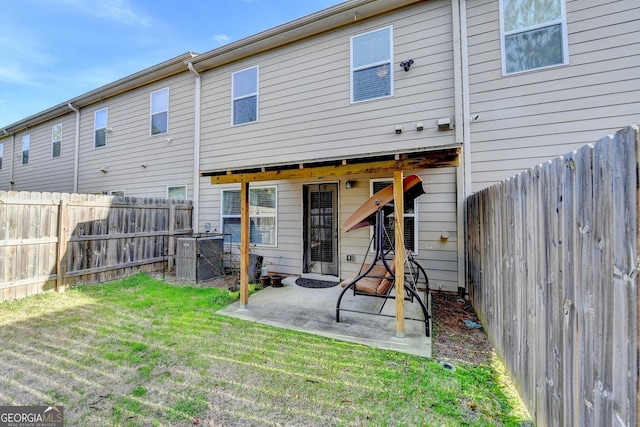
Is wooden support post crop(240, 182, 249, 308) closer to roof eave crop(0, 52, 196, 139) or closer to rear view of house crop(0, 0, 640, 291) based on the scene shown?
rear view of house crop(0, 0, 640, 291)

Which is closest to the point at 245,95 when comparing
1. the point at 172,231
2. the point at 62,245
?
the point at 172,231

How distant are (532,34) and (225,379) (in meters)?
6.65

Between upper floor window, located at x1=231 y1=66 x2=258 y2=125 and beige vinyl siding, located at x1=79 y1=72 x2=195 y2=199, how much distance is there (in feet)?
4.92

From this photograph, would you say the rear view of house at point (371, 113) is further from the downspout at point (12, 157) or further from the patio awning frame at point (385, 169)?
the downspout at point (12, 157)

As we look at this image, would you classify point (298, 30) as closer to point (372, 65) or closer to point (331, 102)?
point (331, 102)

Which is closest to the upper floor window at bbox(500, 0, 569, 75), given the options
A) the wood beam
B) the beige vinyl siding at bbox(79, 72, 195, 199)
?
the wood beam

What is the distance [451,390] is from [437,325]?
1.41 m

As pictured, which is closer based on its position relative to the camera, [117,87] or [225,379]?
[225,379]

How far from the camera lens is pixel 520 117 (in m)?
4.45

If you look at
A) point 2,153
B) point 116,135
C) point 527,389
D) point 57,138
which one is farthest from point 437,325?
point 2,153

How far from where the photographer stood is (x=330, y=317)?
390 centimetres

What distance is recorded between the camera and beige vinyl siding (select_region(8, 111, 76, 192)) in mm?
10023

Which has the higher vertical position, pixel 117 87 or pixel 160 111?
pixel 117 87

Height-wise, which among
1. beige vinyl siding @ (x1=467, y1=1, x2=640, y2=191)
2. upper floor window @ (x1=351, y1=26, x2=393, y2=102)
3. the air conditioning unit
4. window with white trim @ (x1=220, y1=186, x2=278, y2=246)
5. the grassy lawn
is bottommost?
the grassy lawn
